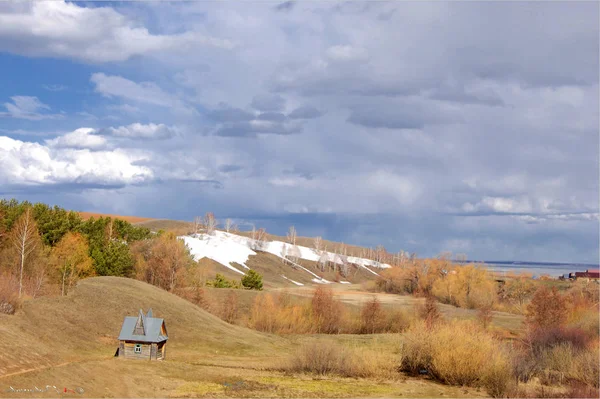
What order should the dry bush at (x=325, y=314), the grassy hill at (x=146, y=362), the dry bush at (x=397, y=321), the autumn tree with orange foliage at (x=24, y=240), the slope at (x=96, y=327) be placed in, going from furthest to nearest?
the dry bush at (x=397, y=321) < the dry bush at (x=325, y=314) < the autumn tree with orange foliage at (x=24, y=240) < the slope at (x=96, y=327) < the grassy hill at (x=146, y=362)

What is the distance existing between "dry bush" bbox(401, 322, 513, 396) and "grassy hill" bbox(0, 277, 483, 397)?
137 cm

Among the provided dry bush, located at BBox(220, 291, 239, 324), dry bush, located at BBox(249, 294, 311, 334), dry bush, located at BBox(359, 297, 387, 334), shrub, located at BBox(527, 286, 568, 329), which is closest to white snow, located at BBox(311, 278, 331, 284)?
dry bush, located at BBox(359, 297, 387, 334)

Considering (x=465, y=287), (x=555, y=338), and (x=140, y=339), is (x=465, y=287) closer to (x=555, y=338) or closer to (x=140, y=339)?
(x=555, y=338)

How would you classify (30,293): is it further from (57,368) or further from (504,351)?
(504,351)

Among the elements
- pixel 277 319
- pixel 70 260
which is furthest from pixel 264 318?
pixel 70 260

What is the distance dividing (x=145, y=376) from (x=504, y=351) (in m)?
21.8

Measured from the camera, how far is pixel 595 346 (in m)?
41.8

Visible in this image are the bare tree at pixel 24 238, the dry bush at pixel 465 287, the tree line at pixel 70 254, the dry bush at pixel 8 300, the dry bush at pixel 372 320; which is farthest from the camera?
the dry bush at pixel 465 287

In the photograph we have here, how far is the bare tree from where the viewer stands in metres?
67.9

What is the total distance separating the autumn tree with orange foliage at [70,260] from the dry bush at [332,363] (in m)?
36.3

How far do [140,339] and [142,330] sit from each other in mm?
702

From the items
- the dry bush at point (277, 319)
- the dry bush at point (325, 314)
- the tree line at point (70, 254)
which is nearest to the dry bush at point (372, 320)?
the dry bush at point (325, 314)

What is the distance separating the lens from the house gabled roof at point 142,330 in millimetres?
39750

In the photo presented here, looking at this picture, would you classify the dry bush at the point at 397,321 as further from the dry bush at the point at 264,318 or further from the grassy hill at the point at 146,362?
the dry bush at the point at 264,318
